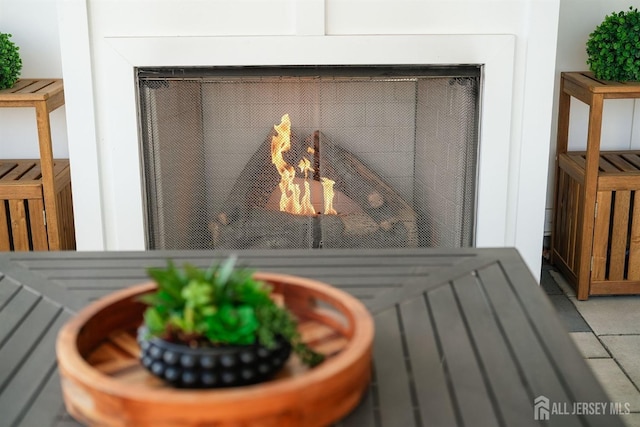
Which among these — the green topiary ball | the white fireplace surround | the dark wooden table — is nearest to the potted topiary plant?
the dark wooden table

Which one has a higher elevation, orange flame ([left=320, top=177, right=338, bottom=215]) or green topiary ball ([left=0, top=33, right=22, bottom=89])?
green topiary ball ([left=0, top=33, right=22, bottom=89])

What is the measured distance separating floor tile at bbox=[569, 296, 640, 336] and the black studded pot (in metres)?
2.13

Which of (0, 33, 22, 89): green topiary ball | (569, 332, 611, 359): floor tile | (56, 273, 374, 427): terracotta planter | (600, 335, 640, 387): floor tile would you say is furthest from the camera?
(0, 33, 22, 89): green topiary ball

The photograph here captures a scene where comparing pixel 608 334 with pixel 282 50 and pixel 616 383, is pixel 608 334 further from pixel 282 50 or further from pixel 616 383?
pixel 282 50

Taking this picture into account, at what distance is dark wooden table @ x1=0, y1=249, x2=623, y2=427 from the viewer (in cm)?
133

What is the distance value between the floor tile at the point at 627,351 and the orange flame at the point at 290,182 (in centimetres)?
109

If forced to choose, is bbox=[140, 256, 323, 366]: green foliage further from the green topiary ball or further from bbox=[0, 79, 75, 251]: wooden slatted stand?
the green topiary ball

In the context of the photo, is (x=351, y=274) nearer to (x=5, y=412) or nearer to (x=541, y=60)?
(x=5, y=412)

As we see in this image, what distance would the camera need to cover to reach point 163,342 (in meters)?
1.28

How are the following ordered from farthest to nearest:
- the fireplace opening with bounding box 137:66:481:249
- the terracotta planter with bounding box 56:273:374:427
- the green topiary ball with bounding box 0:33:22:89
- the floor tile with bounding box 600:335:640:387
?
the green topiary ball with bounding box 0:33:22:89 < the fireplace opening with bounding box 137:66:481:249 < the floor tile with bounding box 600:335:640:387 < the terracotta planter with bounding box 56:273:374:427

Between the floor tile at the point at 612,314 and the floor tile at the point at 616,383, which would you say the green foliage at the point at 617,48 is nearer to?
the floor tile at the point at 612,314

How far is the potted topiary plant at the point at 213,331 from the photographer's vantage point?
1241mm

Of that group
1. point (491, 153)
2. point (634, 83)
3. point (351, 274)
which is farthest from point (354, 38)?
point (351, 274)

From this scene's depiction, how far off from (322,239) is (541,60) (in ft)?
3.39
